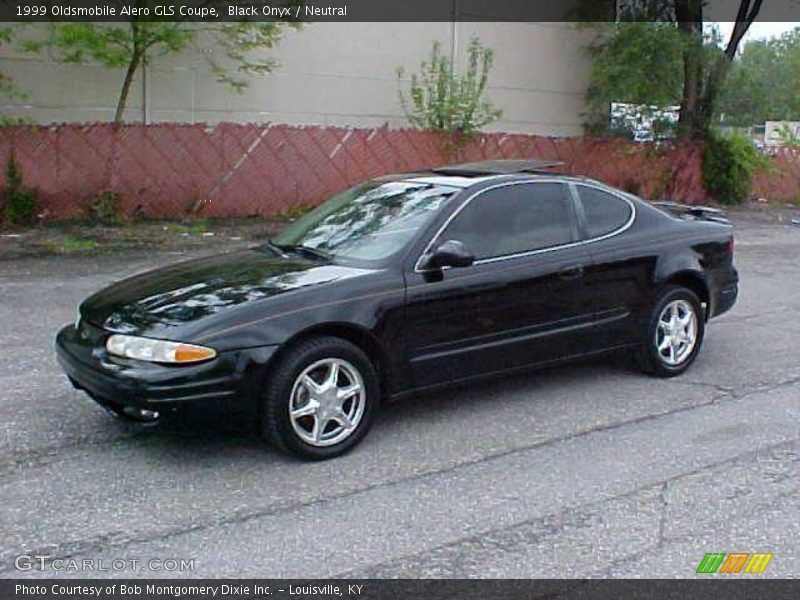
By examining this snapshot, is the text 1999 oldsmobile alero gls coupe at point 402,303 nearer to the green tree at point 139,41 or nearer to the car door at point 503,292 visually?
the car door at point 503,292

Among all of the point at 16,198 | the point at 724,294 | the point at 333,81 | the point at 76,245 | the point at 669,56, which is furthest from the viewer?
the point at 669,56

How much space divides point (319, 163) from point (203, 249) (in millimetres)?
4111

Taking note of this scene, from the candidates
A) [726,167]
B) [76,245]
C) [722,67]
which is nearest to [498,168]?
[76,245]

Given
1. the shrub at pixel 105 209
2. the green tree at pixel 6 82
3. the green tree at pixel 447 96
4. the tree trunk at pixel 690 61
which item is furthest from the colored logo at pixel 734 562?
the tree trunk at pixel 690 61

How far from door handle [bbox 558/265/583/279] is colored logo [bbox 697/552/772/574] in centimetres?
237

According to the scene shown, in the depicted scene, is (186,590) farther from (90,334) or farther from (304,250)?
(304,250)

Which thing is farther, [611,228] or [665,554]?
[611,228]

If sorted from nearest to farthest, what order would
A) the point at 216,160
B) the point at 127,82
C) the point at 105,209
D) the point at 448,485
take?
1. the point at 448,485
2. the point at 105,209
3. the point at 127,82
4. the point at 216,160

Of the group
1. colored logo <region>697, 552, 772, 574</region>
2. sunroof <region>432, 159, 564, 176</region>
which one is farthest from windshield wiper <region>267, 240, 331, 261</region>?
colored logo <region>697, 552, 772, 574</region>

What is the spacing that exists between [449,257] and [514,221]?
83cm

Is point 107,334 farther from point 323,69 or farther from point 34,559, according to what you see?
point 323,69

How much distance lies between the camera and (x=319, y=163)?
16.2 meters

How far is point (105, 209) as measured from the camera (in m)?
14.2

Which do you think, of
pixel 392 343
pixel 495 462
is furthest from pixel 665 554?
pixel 392 343
